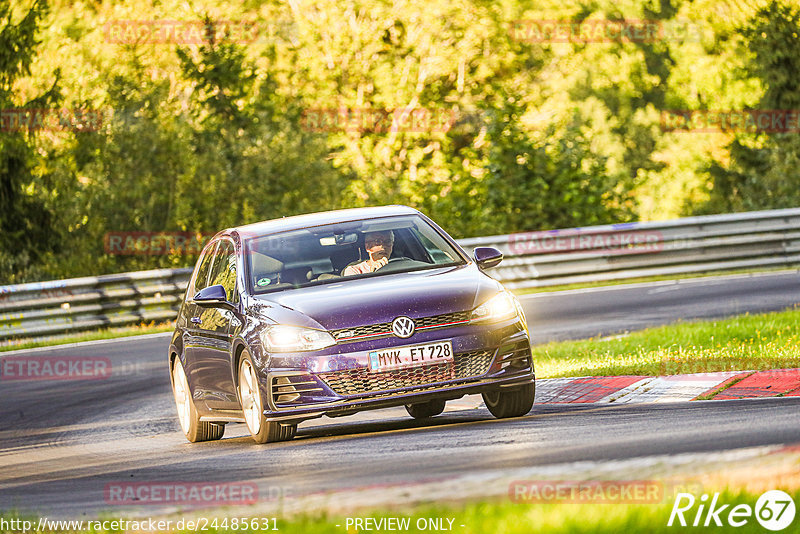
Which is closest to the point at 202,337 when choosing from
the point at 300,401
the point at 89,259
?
the point at 300,401

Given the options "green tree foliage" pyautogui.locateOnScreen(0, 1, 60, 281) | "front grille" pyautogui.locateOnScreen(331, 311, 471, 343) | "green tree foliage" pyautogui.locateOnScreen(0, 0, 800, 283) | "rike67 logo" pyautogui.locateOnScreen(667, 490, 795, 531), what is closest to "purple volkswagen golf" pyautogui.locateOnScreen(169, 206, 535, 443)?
"front grille" pyautogui.locateOnScreen(331, 311, 471, 343)

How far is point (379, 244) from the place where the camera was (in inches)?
428

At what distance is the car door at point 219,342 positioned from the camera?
10641 mm

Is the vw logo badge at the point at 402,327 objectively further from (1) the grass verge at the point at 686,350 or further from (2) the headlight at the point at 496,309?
(1) the grass verge at the point at 686,350

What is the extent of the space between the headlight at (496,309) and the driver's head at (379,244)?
1.15 metres

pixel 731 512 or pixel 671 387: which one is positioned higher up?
pixel 731 512

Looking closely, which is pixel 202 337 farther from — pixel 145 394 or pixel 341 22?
pixel 341 22

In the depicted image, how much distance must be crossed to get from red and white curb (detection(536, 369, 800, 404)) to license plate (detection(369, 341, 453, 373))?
7.11ft

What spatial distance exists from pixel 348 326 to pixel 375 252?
1.44 meters

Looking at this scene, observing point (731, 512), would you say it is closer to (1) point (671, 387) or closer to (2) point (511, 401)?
(2) point (511, 401)

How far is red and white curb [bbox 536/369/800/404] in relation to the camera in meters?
A: 10.6

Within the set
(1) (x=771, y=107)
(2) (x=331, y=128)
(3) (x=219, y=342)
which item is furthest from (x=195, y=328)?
(2) (x=331, y=128)

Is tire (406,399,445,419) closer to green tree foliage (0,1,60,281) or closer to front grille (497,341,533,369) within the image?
front grille (497,341,533,369)

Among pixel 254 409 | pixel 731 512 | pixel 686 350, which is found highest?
pixel 731 512
